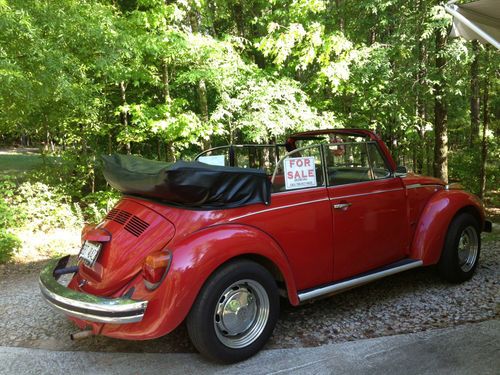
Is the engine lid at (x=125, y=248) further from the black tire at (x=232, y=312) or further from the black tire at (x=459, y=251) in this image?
the black tire at (x=459, y=251)

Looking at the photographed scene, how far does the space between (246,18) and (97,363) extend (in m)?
12.3

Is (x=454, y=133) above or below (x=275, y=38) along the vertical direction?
below

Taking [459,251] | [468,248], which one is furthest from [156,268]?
[468,248]

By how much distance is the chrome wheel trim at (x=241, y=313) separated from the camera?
125 inches

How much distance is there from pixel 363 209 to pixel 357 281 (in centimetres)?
69

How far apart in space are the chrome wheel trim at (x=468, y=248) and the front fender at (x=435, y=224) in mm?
368

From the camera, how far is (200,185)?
122 inches

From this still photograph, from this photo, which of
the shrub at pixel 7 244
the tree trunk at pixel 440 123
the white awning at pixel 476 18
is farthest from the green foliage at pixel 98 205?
the tree trunk at pixel 440 123

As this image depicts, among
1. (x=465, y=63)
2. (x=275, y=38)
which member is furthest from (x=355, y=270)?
(x=275, y=38)

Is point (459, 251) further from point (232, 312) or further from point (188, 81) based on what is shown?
point (188, 81)

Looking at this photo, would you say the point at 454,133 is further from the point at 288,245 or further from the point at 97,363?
the point at 97,363

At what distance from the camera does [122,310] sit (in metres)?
2.84

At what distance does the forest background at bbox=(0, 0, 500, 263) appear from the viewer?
20.8 feet

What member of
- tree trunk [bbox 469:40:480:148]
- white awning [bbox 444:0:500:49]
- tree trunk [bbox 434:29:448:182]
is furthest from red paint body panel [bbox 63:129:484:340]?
tree trunk [bbox 434:29:448:182]
